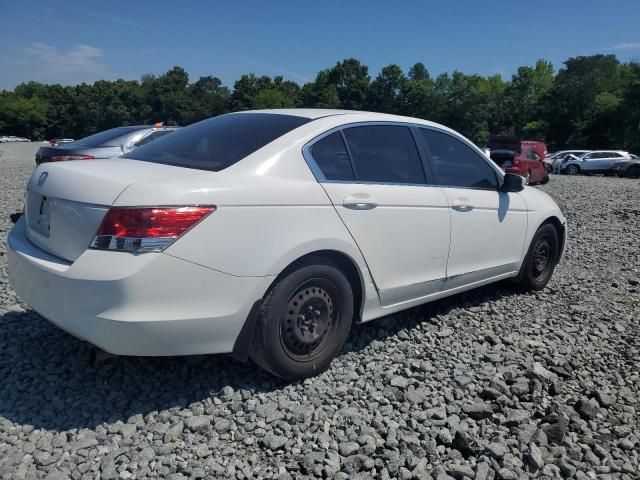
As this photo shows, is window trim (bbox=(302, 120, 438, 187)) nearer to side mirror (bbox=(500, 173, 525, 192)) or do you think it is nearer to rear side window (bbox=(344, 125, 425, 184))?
rear side window (bbox=(344, 125, 425, 184))

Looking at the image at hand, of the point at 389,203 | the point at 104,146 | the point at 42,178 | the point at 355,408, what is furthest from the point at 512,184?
the point at 104,146

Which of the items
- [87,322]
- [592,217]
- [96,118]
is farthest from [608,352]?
[96,118]

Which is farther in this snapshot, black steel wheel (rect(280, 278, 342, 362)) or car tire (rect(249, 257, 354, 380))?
black steel wheel (rect(280, 278, 342, 362))

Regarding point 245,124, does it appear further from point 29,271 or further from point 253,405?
point 253,405

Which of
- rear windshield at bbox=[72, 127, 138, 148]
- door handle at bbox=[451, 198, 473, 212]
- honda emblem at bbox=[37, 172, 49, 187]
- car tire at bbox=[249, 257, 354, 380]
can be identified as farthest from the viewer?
rear windshield at bbox=[72, 127, 138, 148]

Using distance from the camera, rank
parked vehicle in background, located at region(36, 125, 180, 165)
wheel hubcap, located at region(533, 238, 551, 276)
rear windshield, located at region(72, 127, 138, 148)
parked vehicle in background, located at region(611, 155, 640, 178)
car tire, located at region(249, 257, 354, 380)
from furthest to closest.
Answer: parked vehicle in background, located at region(611, 155, 640, 178) < rear windshield, located at region(72, 127, 138, 148) < parked vehicle in background, located at region(36, 125, 180, 165) < wheel hubcap, located at region(533, 238, 551, 276) < car tire, located at region(249, 257, 354, 380)

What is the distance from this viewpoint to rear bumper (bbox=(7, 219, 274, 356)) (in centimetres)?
256

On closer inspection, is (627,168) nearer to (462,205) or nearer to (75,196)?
(462,205)

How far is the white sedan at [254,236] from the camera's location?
2613mm

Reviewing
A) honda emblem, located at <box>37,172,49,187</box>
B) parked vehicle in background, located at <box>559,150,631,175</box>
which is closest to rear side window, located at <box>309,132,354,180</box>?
honda emblem, located at <box>37,172,49,187</box>

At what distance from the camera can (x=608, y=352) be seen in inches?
159

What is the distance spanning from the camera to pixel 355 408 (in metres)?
3.05

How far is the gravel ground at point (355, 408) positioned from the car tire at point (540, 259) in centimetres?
77

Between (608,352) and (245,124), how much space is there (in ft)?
10.4
